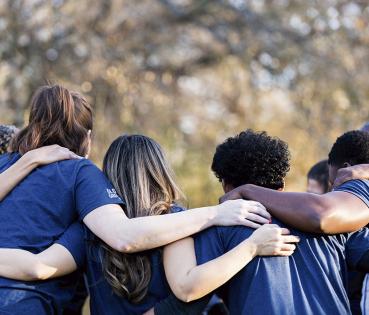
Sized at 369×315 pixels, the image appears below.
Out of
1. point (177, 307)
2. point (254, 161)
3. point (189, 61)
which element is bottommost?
point (177, 307)

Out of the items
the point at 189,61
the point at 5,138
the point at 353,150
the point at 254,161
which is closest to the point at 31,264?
the point at 254,161

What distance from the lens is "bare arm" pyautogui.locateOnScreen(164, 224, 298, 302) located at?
9.41 feet

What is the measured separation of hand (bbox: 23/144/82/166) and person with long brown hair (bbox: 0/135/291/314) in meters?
0.18

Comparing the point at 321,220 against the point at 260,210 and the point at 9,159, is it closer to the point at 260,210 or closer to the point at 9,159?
the point at 260,210

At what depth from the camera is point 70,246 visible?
310 cm

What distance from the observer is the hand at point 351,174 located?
3.27 metres

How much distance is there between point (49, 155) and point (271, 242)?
41.3 inches

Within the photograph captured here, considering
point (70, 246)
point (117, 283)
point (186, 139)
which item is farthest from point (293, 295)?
point (186, 139)

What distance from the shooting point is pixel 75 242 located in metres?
3.12

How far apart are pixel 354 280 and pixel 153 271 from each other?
0.91 meters

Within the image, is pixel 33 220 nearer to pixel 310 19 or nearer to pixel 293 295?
pixel 293 295

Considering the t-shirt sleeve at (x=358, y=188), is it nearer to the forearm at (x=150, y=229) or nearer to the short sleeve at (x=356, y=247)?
the short sleeve at (x=356, y=247)

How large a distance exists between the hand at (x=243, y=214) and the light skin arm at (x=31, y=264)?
0.68m

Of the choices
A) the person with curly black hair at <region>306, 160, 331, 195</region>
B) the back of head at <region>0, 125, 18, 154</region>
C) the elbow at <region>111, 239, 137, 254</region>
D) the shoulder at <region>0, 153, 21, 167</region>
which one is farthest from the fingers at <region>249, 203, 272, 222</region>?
the person with curly black hair at <region>306, 160, 331, 195</region>
